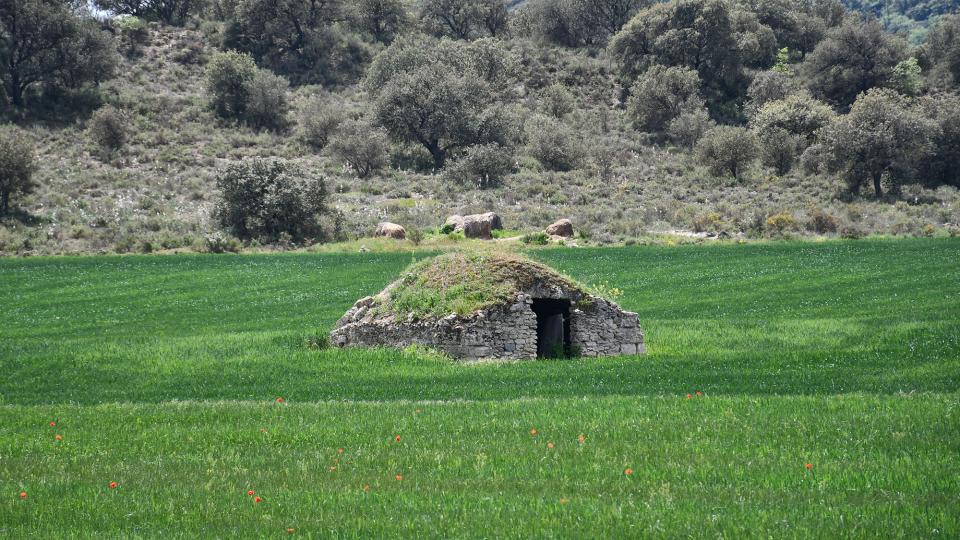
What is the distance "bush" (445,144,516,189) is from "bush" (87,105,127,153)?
30.6 m

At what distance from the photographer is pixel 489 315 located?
2672cm

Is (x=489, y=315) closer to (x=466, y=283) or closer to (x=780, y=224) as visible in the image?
(x=466, y=283)

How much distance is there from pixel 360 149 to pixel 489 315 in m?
64.6

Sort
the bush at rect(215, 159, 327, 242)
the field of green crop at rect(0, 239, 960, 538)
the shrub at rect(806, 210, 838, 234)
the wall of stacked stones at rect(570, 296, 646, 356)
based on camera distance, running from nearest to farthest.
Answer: the field of green crop at rect(0, 239, 960, 538) < the wall of stacked stones at rect(570, 296, 646, 356) < the bush at rect(215, 159, 327, 242) < the shrub at rect(806, 210, 838, 234)

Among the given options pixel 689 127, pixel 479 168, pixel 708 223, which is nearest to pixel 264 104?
pixel 479 168

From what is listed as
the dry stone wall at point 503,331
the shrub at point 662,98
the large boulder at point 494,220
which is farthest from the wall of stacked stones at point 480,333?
the shrub at point 662,98

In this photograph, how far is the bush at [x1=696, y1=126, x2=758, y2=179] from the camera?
8556 cm

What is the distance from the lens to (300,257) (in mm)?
58906

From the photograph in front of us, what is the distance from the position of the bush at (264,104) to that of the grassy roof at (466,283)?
75811 mm

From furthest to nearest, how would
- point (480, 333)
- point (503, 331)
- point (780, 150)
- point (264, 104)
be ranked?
point (264, 104)
point (780, 150)
point (503, 331)
point (480, 333)

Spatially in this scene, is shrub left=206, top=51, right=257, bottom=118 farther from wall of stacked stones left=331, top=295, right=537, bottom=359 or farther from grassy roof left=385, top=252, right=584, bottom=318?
wall of stacked stones left=331, top=295, right=537, bottom=359

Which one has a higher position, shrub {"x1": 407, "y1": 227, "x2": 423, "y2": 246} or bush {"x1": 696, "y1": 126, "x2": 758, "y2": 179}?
bush {"x1": 696, "y1": 126, "x2": 758, "y2": 179}

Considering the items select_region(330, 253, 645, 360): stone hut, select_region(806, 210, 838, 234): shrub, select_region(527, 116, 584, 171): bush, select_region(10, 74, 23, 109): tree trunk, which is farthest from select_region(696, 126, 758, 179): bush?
select_region(10, 74, 23, 109): tree trunk

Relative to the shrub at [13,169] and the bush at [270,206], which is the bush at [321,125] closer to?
the bush at [270,206]
